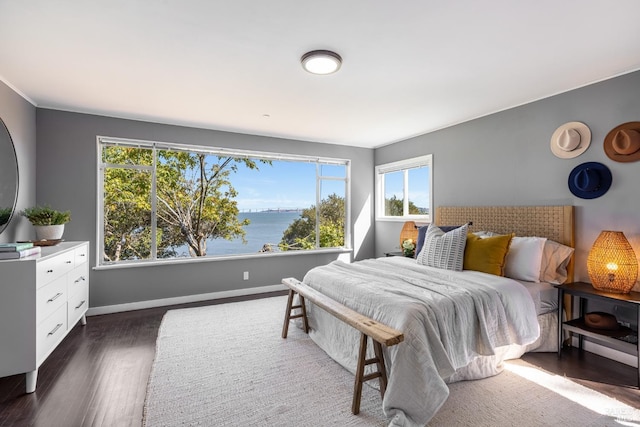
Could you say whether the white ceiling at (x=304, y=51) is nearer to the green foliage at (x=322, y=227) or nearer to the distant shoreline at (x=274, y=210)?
the distant shoreline at (x=274, y=210)

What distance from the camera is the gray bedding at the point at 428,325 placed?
1.86 m

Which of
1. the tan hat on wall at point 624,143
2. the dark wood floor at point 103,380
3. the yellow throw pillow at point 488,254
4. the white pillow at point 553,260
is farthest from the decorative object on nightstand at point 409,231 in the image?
the tan hat on wall at point 624,143

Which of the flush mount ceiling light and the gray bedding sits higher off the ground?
the flush mount ceiling light

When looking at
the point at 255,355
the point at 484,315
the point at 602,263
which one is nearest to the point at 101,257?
the point at 255,355

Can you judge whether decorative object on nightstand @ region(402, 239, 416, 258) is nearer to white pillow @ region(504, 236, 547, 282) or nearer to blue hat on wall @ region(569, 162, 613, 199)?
white pillow @ region(504, 236, 547, 282)

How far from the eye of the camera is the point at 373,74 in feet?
8.82

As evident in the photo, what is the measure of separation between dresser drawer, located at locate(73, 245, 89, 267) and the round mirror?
57 cm

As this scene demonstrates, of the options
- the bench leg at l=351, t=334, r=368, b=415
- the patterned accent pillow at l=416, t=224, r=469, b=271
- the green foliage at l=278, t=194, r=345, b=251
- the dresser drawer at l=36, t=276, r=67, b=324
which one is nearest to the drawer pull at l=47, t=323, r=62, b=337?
the dresser drawer at l=36, t=276, r=67, b=324

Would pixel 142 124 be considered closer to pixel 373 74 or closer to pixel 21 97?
pixel 21 97

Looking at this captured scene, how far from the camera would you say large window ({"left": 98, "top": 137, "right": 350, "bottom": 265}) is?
13.3ft

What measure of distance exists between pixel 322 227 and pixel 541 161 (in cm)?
332

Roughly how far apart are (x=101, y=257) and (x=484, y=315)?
14.0ft

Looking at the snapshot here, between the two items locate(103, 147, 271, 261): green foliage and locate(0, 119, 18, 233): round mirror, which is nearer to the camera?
locate(0, 119, 18, 233): round mirror

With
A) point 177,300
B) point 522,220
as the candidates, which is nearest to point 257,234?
point 177,300
